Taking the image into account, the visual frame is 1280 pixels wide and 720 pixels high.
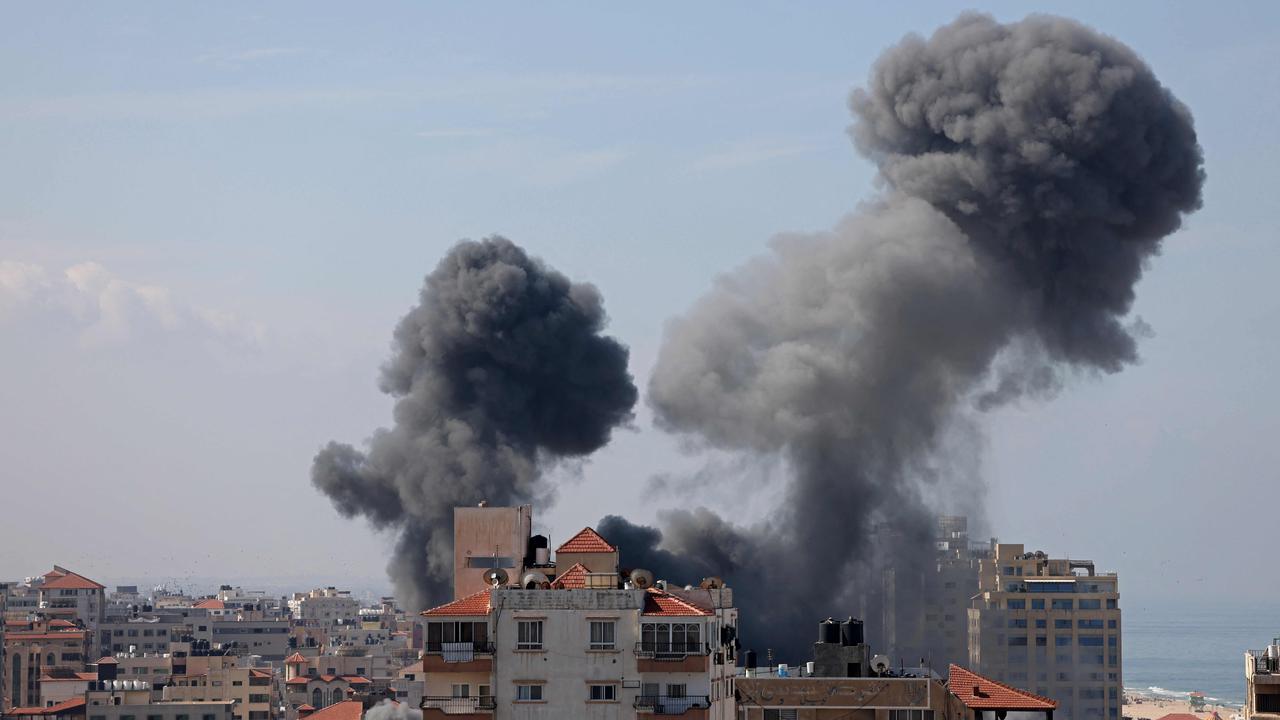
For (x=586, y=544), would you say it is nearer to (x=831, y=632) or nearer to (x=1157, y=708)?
(x=831, y=632)

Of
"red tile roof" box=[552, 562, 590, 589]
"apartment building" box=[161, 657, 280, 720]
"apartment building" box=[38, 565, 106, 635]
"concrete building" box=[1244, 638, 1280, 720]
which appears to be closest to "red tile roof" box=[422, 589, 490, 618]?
"red tile roof" box=[552, 562, 590, 589]

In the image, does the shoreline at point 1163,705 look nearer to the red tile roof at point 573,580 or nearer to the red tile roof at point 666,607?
the red tile roof at point 573,580

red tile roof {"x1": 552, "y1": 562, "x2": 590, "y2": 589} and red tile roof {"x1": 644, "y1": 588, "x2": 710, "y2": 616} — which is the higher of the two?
red tile roof {"x1": 552, "y1": 562, "x2": 590, "y2": 589}

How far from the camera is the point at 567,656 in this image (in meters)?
37.4

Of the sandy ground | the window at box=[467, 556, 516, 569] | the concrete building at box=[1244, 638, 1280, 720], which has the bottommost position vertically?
the sandy ground

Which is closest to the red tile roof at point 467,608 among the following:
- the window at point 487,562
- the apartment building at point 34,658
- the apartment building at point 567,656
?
the apartment building at point 567,656

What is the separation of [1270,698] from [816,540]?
45604 millimetres

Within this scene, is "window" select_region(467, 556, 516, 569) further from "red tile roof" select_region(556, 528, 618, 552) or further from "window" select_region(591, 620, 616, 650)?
"window" select_region(591, 620, 616, 650)

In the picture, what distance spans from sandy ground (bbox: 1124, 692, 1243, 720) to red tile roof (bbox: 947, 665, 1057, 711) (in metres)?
86.3

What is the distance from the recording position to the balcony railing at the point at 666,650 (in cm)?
3759

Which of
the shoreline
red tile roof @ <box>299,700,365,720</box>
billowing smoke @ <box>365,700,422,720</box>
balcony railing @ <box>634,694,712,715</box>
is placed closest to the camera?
balcony railing @ <box>634,694,712,715</box>

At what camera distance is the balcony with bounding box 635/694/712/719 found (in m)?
37.4

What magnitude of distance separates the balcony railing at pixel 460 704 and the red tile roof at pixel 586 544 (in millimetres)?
7757

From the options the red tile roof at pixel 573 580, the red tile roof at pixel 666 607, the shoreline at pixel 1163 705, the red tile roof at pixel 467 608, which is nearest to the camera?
the red tile roof at pixel 467 608
